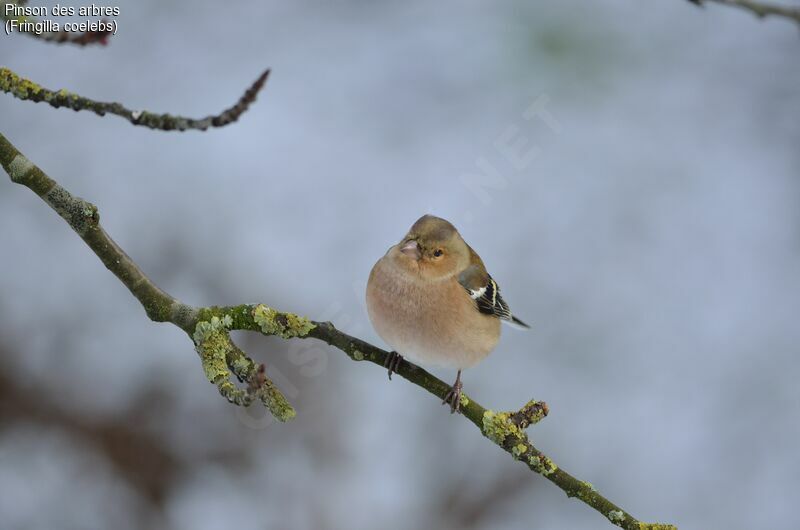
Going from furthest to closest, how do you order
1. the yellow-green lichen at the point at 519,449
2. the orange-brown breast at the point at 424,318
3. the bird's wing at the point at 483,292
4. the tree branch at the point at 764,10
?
the bird's wing at the point at 483,292 → the orange-brown breast at the point at 424,318 → the yellow-green lichen at the point at 519,449 → the tree branch at the point at 764,10

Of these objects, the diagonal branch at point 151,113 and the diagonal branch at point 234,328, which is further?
the diagonal branch at point 234,328

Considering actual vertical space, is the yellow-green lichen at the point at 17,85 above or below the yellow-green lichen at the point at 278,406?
above

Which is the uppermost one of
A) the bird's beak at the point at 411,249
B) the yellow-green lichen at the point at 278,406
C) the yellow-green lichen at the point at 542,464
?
the bird's beak at the point at 411,249

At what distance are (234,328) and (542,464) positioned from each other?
3.16 ft

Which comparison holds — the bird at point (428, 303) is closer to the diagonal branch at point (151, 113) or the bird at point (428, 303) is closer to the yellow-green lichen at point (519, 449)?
the yellow-green lichen at point (519, 449)

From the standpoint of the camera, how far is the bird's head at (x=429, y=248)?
2881 mm

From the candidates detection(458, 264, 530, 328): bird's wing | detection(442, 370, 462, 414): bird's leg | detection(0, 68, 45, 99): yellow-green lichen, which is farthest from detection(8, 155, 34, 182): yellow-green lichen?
detection(458, 264, 530, 328): bird's wing

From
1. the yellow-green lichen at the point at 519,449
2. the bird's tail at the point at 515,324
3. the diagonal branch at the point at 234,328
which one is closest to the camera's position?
the diagonal branch at the point at 234,328

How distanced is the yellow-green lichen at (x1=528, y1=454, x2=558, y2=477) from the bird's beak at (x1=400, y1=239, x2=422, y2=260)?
888 millimetres

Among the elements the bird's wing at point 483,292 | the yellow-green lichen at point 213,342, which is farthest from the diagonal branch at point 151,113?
the bird's wing at point 483,292

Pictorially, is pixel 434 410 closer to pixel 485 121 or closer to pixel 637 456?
pixel 637 456

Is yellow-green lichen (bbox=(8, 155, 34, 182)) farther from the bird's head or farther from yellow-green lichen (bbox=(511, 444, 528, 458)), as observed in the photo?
yellow-green lichen (bbox=(511, 444, 528, 458))

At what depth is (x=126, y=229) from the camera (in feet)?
14.6

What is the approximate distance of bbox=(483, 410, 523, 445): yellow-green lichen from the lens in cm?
232
